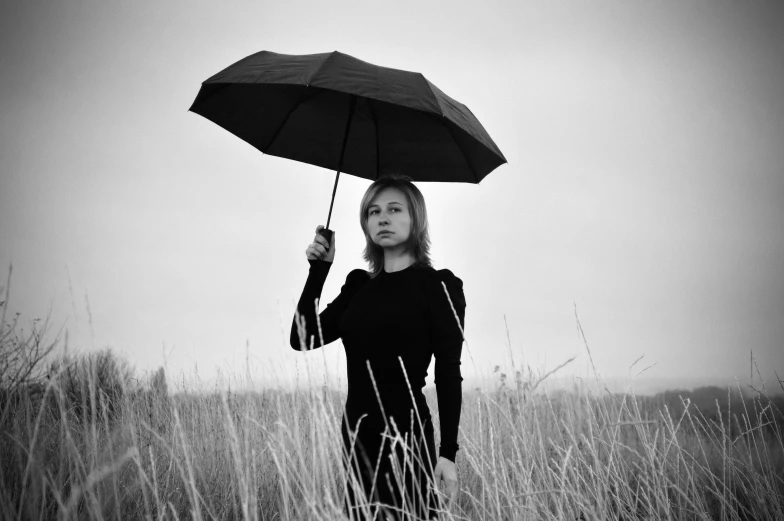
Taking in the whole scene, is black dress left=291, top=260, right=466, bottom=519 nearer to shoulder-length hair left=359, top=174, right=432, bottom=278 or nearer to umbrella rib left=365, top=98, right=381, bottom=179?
shoulder-length hair left=359, top=174, right=432, bottom=278

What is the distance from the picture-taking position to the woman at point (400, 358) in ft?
6.27

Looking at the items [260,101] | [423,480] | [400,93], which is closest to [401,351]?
[423,480]

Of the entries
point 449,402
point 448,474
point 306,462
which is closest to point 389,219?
point 449,402

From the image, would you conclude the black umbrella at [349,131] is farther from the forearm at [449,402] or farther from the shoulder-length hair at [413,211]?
the forearm at [449,402]

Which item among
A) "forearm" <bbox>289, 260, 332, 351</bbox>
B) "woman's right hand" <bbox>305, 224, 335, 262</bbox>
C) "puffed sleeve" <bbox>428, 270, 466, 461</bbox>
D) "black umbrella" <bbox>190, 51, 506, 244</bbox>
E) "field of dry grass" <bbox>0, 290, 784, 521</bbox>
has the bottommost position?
"field of dry grass" <bbox>0, 290, 784, 521</bbox>

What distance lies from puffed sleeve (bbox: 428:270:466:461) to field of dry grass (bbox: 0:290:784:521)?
19 cm

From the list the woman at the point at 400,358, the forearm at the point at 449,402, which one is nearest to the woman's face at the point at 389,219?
the woman at the point at 400,358

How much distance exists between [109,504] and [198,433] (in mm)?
1619

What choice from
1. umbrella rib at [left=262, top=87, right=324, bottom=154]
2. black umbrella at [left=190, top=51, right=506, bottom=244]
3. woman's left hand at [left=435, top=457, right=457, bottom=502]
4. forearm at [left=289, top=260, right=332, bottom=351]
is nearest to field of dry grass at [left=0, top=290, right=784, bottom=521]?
woman's left hand at [left=435, top=457, right=457, bottom=502]

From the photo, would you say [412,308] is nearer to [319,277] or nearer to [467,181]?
[319,277]

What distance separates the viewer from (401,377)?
203 centimetres

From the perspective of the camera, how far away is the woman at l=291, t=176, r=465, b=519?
1911 mm

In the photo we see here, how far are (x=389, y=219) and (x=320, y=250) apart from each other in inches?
17.2

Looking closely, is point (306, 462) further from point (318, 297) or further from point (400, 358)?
point (400, 358)
